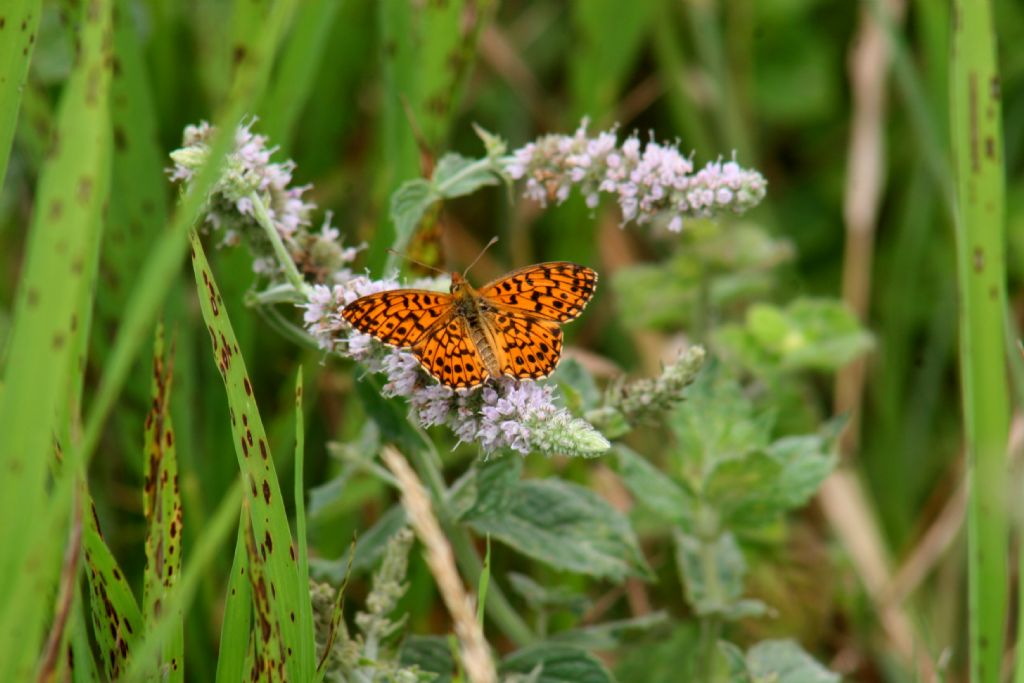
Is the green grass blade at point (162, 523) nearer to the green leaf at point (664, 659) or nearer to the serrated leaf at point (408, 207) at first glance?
the serrated leaf at point (408, 207)

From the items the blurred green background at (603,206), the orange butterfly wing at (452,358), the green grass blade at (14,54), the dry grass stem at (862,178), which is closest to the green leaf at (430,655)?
the blurred green background at (603,206)

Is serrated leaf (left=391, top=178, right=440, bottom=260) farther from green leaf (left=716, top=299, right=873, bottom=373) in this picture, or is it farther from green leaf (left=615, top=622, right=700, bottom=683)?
green leaf (left=716, top=299, right=873, bottom=373)

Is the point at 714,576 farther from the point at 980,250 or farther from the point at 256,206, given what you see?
the point at 256,206

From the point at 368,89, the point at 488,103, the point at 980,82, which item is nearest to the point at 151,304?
the point at 980,82

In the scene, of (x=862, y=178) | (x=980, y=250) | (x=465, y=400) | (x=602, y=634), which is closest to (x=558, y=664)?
(x=602, y=634)

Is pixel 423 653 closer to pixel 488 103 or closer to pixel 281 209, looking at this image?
pixel 281 209

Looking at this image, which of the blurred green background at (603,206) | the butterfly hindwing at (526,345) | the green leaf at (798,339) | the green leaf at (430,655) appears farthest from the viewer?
the green leaf at (798,339)
